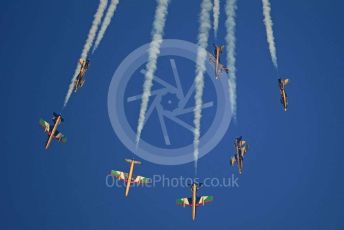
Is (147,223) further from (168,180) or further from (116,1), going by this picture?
(116,1)

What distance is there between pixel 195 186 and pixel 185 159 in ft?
258

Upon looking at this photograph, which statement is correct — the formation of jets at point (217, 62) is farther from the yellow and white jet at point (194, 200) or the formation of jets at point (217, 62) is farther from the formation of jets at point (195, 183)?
the yellow and white jet at point (194, 200)

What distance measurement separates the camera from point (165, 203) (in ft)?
350

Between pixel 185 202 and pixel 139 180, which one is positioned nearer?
pixel 185 202

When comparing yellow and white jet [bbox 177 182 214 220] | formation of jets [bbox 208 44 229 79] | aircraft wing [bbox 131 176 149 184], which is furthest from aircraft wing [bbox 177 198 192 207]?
formation of jets [bbox 208 44 229 79]

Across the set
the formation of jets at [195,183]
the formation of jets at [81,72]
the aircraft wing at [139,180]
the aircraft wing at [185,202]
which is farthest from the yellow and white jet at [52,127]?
the aircraft wing at [185,202]

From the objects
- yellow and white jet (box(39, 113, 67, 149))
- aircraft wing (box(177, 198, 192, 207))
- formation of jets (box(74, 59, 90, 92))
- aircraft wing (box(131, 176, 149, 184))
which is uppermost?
formation of jets (box(74, 59, 90, 92))

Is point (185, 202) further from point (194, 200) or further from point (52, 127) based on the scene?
point (52, 127)

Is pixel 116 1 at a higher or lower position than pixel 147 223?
higher

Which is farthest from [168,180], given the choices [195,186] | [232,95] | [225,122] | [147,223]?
[232,95]

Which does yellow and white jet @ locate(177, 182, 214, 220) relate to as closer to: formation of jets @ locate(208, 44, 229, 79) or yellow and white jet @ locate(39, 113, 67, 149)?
formation of jets @ locate(208, 44, 229, 79)

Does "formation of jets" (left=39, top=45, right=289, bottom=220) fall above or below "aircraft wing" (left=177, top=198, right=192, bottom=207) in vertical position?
above

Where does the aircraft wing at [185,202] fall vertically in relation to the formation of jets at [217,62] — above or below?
below

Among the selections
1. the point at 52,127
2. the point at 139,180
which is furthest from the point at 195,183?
the point at 52,127
